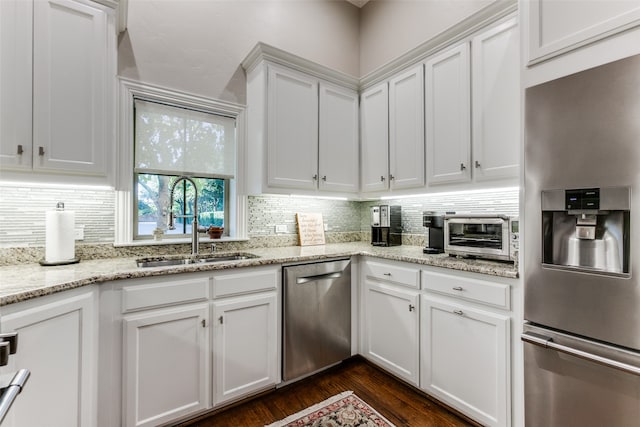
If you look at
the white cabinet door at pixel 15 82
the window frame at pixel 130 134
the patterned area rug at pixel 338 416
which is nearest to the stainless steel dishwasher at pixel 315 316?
the patterned area rug at pixel 338 416

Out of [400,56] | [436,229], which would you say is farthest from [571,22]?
[436,229]

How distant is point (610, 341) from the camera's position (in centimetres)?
120

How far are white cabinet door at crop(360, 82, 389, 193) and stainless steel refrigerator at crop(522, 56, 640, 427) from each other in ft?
4.48

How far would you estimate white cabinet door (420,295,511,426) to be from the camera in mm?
1636

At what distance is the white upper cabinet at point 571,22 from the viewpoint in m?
1.21

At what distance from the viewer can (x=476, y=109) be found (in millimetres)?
2059

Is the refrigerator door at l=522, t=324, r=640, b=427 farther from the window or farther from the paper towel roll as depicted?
the paper towel roll

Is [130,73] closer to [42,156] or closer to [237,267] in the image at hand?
[42,156]

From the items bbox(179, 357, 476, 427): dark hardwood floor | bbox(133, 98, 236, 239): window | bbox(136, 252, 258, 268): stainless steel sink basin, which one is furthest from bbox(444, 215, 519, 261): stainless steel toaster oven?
bbox(133, 98, 236, 239): window

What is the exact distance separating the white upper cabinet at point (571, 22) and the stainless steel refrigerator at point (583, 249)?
15 cm

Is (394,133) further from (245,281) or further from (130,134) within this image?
(130,134)

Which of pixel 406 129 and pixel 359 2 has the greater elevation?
pixel 359 2

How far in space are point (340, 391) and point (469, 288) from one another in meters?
1.17

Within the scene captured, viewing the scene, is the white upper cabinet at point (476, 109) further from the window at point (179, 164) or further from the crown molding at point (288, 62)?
the window at point (179, 164)
